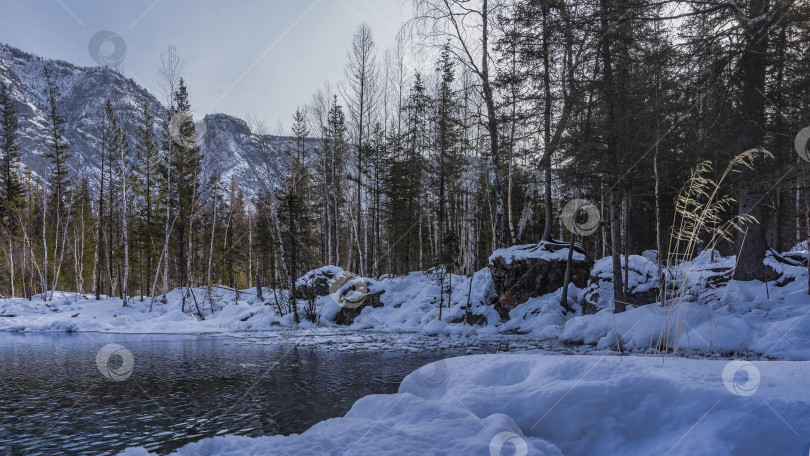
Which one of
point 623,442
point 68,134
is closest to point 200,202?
point 623,442

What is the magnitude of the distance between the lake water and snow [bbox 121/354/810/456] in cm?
218

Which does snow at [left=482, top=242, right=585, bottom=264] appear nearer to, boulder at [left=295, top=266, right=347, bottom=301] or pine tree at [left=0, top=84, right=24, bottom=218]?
boulder at [left=295, top=266, right=347, bottom=301]

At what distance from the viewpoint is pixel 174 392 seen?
6.15 metres

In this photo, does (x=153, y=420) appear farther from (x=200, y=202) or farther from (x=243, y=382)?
(x=200, y=202)

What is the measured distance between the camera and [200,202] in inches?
990

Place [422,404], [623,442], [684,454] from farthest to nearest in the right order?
1. [422,404]
2. [623,442]
3. [684,454]

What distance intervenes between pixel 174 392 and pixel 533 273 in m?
11.3

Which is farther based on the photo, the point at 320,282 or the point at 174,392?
the point at 320,282

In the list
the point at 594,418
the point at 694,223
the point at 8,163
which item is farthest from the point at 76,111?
the point at 594,418

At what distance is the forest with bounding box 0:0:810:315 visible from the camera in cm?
786

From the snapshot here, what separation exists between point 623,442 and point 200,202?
27216 millimetres

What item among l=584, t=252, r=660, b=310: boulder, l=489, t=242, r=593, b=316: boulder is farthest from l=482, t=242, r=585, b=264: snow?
l=584, t=252, r=660, b=310: boulder

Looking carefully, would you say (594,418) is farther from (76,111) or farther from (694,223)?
(76,111)

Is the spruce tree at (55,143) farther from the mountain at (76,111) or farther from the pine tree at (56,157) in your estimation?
the mountain at (76,111)
